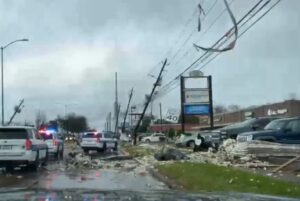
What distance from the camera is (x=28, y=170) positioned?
87.0ft

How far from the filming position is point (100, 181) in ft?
69.9

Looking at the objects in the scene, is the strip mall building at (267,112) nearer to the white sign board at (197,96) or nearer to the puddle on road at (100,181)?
the white sign board at (197,96)

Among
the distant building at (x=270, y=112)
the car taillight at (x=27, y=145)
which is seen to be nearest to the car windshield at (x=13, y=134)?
the car taillight at (x=27, y=145)

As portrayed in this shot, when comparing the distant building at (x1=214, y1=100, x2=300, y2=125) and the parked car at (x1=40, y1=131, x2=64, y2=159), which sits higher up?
the distant building at (x1=214, y1=100, x2=300, y2=125)

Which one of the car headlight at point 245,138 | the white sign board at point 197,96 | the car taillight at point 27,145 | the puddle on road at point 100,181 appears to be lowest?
the puddle on road at point 100,181

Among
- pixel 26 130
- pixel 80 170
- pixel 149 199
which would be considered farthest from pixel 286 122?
pixel 149 199

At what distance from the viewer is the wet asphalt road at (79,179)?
1933cm

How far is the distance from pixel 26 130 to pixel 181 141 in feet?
100

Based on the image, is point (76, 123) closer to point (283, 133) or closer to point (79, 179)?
point (283, 133)

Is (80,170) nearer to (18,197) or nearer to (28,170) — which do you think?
(28,170)

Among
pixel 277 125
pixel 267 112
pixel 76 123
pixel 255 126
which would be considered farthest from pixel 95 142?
pixel 76 123

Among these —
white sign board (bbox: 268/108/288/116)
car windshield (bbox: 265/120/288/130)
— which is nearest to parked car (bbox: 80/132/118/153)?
car windshield (bbox: 265/120/288/130)

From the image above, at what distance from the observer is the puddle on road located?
19.2 m

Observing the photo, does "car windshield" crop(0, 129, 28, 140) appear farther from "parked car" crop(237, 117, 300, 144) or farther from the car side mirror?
the car side mirror
